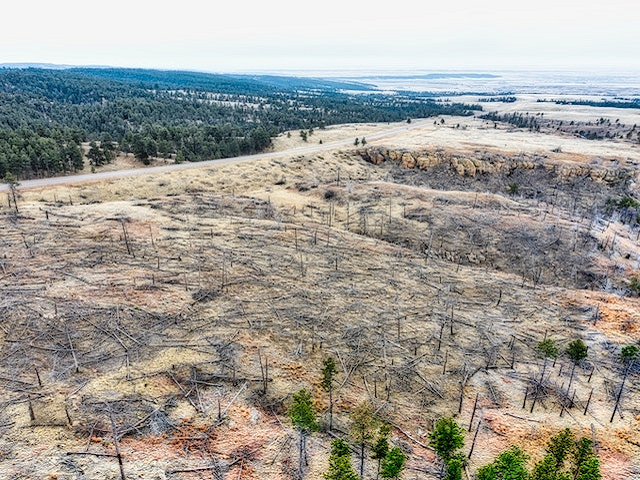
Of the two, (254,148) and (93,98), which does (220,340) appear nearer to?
(254,148)

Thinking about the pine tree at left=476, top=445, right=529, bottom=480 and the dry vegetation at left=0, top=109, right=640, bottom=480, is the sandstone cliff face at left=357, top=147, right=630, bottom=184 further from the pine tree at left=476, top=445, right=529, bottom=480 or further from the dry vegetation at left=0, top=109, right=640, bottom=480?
the pine tree at left=476, top=445, right=529, bottom=480

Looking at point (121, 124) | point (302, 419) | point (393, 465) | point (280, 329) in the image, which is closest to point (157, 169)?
point (121, 124)

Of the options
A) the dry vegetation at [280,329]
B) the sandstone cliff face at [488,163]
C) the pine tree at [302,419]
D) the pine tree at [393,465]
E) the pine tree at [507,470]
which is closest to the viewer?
the pine tree at [393,465]

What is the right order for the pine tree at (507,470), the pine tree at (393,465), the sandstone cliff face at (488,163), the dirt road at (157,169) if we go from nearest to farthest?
the pine tree at (393,465) < the pine tree at (507,470) < the dirt road at (157,169) < the sandstone cliff face at (488,163)

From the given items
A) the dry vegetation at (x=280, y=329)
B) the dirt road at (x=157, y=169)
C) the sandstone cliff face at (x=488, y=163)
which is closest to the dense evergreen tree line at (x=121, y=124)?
the dirt road at (x=157, y=169)

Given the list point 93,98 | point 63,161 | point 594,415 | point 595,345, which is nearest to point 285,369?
point 594,415

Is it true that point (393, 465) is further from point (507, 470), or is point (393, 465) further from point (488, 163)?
point (488, 163)

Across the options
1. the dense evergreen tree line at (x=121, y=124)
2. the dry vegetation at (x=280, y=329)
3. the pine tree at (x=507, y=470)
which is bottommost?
the dry vegetation at (x=280, y=329)

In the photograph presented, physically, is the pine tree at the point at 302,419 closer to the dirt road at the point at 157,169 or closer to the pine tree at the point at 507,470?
the pine tree at the point at 507,470

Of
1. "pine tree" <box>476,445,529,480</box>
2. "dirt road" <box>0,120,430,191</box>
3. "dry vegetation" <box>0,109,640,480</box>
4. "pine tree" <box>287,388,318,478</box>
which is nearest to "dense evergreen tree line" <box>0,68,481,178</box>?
"dirt road" <box>0,120,430,191</box>
